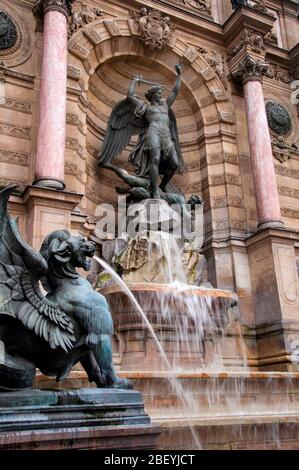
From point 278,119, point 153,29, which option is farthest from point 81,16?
point 278,119

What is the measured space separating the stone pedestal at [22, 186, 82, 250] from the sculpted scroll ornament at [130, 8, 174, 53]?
5894 millimetres

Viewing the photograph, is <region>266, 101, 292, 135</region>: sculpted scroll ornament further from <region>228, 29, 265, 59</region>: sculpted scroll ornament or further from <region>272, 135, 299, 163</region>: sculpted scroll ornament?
<region>228, 29, 265, 59</region>: sculpted scroll ornament

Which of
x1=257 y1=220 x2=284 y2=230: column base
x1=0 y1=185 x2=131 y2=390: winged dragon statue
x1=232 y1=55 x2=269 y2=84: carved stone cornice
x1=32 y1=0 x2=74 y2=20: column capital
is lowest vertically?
x1=0 y1=185 x2=131 y2=390: winged dragon statue

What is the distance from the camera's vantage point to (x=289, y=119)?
13.7m

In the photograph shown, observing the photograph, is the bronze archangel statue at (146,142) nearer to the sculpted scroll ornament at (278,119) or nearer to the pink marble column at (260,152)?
the pink marble column at (260,152)

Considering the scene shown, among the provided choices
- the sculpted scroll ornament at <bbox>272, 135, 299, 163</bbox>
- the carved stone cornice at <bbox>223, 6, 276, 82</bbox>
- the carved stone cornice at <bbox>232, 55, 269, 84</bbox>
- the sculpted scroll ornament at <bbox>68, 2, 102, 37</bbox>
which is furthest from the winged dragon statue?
the sculpted scroll ornament at <bbox>272, 135, 299, 163</bbox>

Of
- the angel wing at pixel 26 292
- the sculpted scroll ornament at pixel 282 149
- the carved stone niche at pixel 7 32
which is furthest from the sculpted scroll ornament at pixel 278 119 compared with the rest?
the angel wing at pixel 26 292

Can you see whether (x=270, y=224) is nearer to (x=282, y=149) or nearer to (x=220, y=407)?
(x=282, y=149)

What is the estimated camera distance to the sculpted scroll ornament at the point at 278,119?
43.5 ft

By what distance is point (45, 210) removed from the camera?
8047 mm

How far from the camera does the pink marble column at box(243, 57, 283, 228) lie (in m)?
10.7

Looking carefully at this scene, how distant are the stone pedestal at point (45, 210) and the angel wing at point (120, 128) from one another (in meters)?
3.23

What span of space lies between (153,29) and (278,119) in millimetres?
4314

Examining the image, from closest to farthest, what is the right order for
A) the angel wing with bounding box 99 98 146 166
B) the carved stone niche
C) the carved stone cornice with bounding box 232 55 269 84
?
1. the carved stone niche
2. the angel wing with bounding box 99 98 146 166
3. the carved stone cornice with bounding box 232 55 269 84
